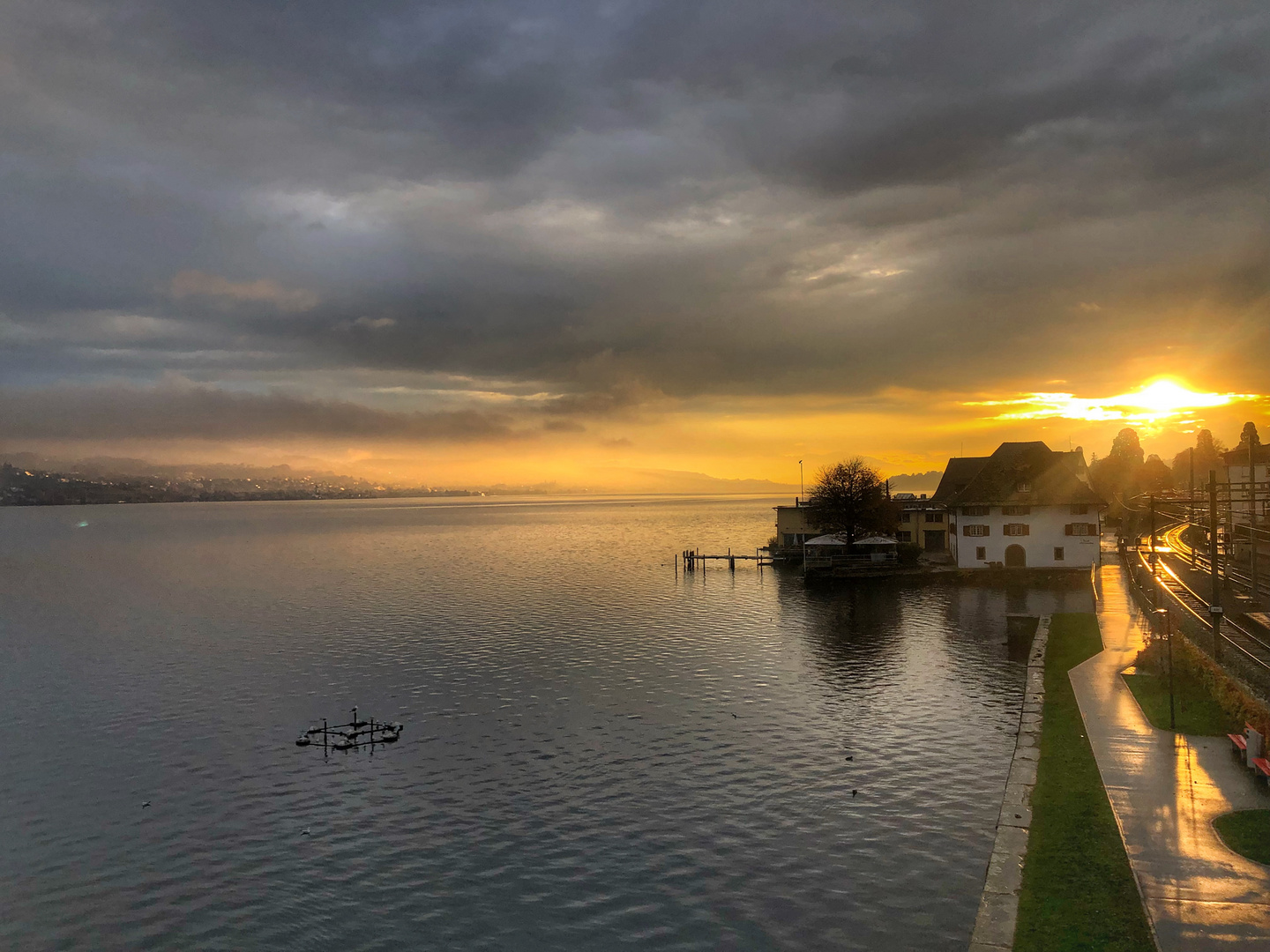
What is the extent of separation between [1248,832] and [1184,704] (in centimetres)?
1273

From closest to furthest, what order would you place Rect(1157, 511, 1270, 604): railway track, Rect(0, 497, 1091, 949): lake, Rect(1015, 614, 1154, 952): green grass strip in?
Rect(1015, 614, 1154, 952): green grass strip < Rect(0, 497, 1091, 949): lake < Rect(1157, 511, 1270, 604): railway track

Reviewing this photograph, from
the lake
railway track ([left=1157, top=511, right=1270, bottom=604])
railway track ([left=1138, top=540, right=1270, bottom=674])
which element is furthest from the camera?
railway track ([left=1157, top=511, right=1270, bottom=604])

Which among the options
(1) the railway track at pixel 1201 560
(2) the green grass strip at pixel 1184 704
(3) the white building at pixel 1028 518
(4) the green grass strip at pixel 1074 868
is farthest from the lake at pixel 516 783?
(3) the white building at pixel 1028 518

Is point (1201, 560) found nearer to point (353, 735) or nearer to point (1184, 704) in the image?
point (1184, 704)

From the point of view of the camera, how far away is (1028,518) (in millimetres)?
83688

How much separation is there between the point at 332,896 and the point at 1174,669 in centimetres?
3341

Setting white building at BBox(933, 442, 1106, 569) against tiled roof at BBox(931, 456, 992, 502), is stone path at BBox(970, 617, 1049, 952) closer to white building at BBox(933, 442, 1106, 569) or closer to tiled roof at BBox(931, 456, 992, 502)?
white building at BBox(933, 442, 1106, 569)

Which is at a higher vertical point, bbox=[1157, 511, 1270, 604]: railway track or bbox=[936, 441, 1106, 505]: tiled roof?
bbox=[936, 441, 1106, 505]: tiled roof

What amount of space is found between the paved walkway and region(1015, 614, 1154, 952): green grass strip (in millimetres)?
331

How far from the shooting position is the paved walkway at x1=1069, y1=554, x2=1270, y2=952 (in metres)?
16.3

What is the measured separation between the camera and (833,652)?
5269cm

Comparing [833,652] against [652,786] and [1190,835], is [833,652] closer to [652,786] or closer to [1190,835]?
[652,786]

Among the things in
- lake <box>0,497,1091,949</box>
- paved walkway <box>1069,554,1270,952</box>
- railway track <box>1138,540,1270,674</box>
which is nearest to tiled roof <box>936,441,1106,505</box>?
lake <box>0,497,1091,949</box>

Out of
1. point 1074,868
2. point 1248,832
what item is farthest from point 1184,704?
point 1074,868
